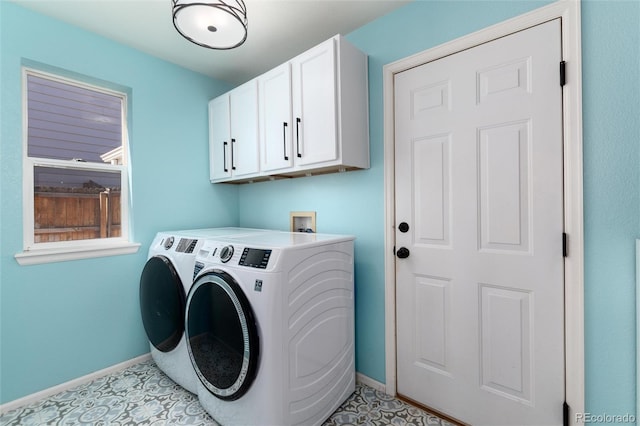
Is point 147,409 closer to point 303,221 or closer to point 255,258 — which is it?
point 255,258

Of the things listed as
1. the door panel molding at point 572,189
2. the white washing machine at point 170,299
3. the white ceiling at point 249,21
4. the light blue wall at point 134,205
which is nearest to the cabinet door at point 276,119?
the white ceiling at point 249,21

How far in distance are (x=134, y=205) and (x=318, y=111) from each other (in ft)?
5.45

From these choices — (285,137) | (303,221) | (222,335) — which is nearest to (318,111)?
(285,137)

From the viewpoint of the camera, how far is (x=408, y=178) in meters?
1.75

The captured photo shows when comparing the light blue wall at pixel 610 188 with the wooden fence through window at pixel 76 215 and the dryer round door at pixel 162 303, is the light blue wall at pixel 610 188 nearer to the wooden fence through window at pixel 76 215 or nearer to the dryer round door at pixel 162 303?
the dryer round door at pixel 162 303

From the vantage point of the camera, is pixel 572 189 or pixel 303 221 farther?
pixel 303 221

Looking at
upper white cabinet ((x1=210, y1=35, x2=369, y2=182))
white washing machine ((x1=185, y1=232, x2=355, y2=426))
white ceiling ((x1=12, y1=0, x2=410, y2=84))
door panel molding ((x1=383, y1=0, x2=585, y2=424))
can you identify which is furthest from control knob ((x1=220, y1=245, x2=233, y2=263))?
door panel molding ((x1=383, y1=0, x2=585, y2=424))

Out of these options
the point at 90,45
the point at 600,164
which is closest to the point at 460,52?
the point at 600,164

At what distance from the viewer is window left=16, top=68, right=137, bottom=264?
189 cm

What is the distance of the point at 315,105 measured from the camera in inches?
69.5

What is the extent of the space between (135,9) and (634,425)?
3334 millimetres

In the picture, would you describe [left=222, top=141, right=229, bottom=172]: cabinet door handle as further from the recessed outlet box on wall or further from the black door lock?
the black door lock

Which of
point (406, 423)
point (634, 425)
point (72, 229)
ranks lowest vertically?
point (406, 423)

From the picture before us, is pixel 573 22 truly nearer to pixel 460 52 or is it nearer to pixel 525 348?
pixel 460 52
